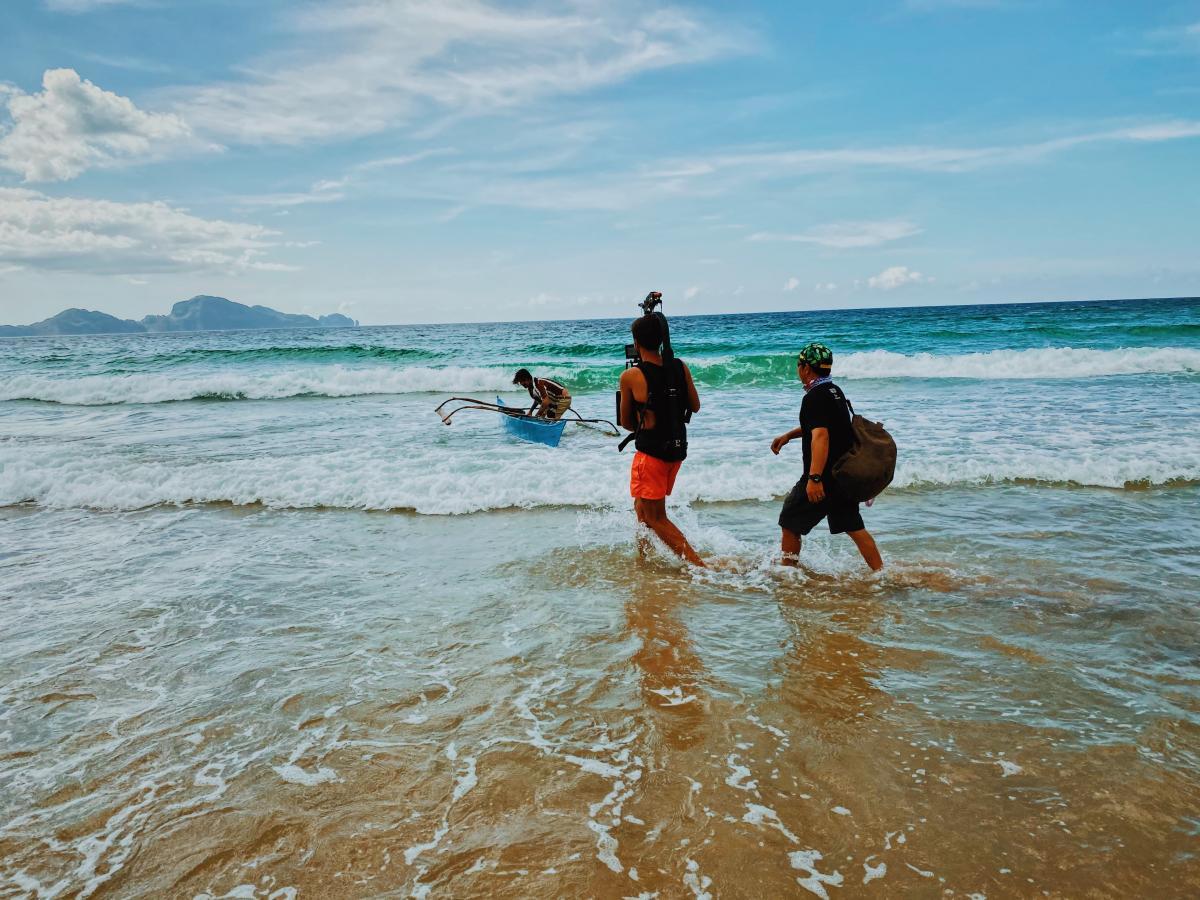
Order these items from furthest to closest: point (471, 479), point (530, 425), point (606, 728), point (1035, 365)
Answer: point (1035, 365)
point (530, 425)
point (471, 479)
point (606, 728)

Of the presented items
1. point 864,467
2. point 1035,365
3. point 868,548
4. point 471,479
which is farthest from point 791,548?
point 1035,365

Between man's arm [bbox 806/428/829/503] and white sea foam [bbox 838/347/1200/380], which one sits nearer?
man's arm [bbox 806/428/829/503]

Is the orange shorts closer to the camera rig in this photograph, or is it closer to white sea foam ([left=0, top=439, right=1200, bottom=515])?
the camera rig

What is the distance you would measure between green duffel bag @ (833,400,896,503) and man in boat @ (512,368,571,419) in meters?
7.21

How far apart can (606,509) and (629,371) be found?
3.15 m

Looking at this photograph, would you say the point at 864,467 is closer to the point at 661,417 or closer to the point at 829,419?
the point at 829,419

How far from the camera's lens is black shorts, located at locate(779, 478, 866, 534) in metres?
5.17

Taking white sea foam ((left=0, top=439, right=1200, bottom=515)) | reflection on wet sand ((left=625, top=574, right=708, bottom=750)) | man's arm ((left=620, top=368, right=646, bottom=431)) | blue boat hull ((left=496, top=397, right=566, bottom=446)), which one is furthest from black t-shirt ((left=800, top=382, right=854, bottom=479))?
blue boat hull ((left=496, top=397, right=566, bottom=446))

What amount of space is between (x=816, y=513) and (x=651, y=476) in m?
1.29

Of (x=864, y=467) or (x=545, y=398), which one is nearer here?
(x=864, y=467)

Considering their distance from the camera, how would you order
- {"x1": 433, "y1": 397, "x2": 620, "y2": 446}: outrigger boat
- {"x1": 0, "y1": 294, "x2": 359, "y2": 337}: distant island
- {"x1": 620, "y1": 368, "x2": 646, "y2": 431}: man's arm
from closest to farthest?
{"x1": 620, "y1": 368, "x2": 646, "y2": 431}: man's arm
{"x1": 433, "y1": 397, "x2": 620, "y2": 446}: outrigger boat
{"x1": 0, "y1": 294, "x2": 359, "y2": 337}: distant island

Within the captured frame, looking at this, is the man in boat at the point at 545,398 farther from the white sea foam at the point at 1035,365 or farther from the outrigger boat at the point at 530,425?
the white sea foam at the point at 1035,365

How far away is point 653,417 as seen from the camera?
208 inches

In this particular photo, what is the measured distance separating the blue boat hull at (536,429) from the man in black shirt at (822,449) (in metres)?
6.47
